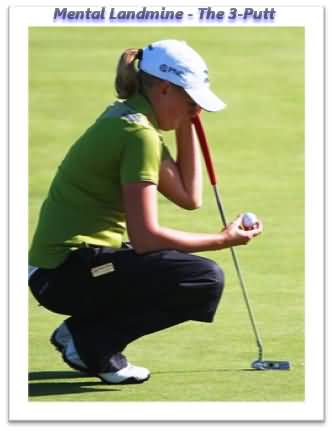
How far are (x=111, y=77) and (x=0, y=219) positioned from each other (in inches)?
269

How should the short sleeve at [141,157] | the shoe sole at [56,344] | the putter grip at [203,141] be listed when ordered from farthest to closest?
1. the putter grip at [203,141]
2. the shoe sole at [56,344]
3. the short sleeve at [141,157]

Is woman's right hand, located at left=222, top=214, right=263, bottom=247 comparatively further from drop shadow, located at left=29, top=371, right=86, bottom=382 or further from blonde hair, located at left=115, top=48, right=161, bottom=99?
drop shadow, located at left=29, top=371, right=86, bottom=382

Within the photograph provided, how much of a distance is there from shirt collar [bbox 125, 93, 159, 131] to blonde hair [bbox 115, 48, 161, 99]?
6cm

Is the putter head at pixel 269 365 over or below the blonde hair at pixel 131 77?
below

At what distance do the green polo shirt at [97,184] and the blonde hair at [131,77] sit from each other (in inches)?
2.3

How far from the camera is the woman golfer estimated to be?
6297mm

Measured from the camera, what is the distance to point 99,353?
657 cm

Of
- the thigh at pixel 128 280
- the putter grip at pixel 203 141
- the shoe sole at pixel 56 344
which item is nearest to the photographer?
the thigh at pixel 128 280

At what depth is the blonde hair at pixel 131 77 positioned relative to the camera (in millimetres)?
6445

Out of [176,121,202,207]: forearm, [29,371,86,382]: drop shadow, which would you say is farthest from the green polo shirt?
[29,371,86,382]: drop shadow

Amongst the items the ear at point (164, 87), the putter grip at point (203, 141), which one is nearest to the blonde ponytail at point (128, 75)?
the ear at point (164, 87)

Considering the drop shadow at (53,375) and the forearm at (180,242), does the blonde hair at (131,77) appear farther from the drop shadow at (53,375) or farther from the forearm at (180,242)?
the drop shadow at (53,375)
